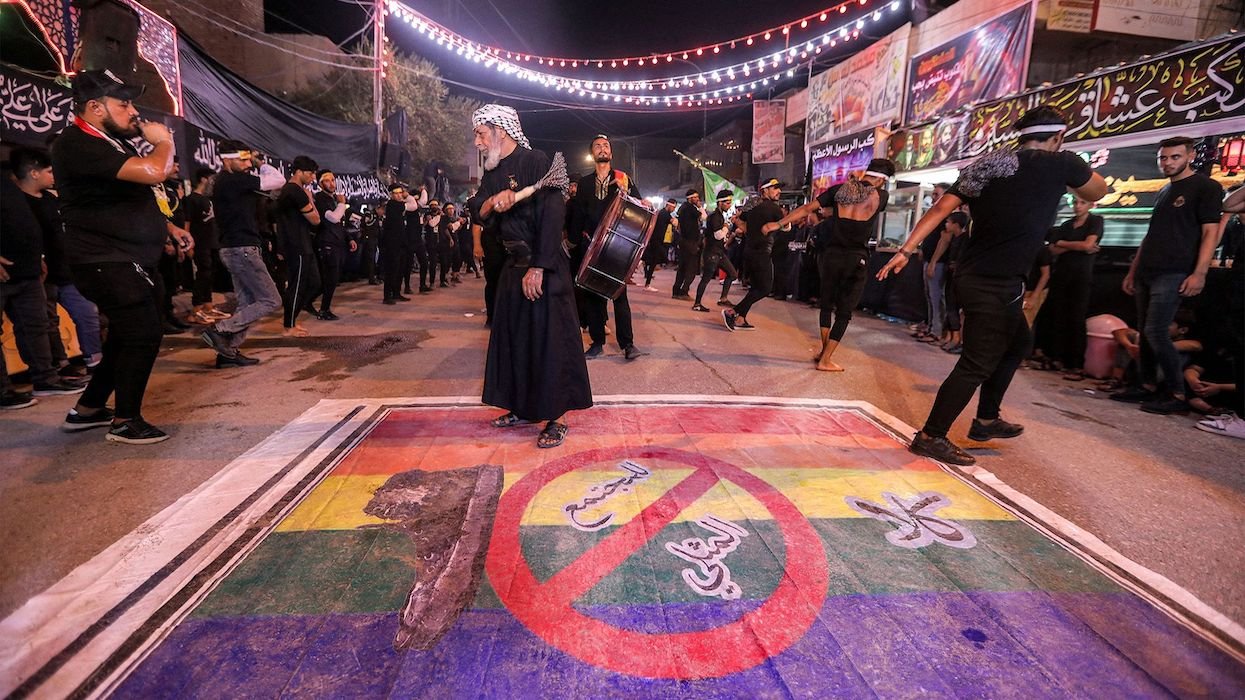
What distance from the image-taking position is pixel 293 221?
20.7ft

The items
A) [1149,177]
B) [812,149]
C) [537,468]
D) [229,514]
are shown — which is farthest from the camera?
[812,149]

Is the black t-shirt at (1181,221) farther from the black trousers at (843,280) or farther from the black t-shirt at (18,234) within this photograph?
the black t-shirt at (18,234)

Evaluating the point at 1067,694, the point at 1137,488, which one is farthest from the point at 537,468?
the point at 1137,488

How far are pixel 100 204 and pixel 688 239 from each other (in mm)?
8878

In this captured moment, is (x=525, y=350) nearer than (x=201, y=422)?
Yes

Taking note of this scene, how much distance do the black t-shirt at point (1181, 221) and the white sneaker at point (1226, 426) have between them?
3.78 feet

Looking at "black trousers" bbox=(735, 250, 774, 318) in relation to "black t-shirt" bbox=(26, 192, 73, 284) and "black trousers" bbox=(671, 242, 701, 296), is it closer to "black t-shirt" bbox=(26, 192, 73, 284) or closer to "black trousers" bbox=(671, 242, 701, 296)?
"black trousers" bbox=(671, 242, 701, 296)

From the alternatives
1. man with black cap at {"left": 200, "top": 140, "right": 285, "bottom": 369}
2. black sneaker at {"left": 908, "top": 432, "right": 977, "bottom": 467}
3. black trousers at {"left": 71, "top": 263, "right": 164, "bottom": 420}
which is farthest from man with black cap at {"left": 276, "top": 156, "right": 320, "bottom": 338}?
black sneaker at {"left": 908, "top": 432, "right": 977, "bottom": 467}

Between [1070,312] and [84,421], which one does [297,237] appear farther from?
[1070,312]

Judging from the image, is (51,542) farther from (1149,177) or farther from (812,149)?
(812,149)

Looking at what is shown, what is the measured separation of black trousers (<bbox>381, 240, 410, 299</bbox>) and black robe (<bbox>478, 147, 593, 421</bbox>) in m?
7.16

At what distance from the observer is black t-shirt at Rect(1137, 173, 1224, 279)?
4160 mm

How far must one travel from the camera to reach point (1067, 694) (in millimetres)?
1511

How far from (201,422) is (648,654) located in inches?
139
